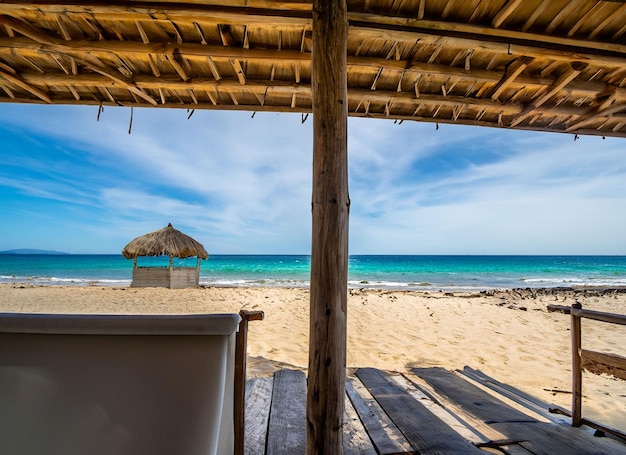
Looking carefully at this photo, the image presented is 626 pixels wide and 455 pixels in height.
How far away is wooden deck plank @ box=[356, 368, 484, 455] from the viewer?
1.54 metres

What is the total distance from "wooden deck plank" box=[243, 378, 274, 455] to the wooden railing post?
37 cm

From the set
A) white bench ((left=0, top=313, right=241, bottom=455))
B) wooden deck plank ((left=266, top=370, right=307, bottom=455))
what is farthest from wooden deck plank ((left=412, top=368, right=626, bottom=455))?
white bench ((left=0, top=313, right=241, bottom=455))

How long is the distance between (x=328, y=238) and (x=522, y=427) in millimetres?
1726

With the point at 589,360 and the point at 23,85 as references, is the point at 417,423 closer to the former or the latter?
the point at 589,360

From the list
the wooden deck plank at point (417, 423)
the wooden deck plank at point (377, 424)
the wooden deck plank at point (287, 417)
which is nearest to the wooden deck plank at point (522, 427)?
the wooden deck plank at point (417, 423)

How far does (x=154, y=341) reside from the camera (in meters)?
0.89

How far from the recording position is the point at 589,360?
5.64ft

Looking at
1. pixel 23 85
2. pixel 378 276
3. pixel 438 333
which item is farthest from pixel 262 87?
pixel 378 276

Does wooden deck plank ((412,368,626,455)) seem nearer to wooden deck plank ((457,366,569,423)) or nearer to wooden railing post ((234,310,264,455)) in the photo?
wooden deck plank ((457,366,569,423))

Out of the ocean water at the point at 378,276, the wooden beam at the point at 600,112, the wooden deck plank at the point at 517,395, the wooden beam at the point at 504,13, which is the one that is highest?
the wooden beam at the point at 504,13

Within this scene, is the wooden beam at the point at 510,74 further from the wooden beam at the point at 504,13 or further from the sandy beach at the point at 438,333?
the sandy beach at the point at 438,333

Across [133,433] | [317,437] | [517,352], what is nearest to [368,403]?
[317,437]

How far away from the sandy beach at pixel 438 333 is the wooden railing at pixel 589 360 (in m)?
0.63

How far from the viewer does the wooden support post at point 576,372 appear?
179 centimetres
